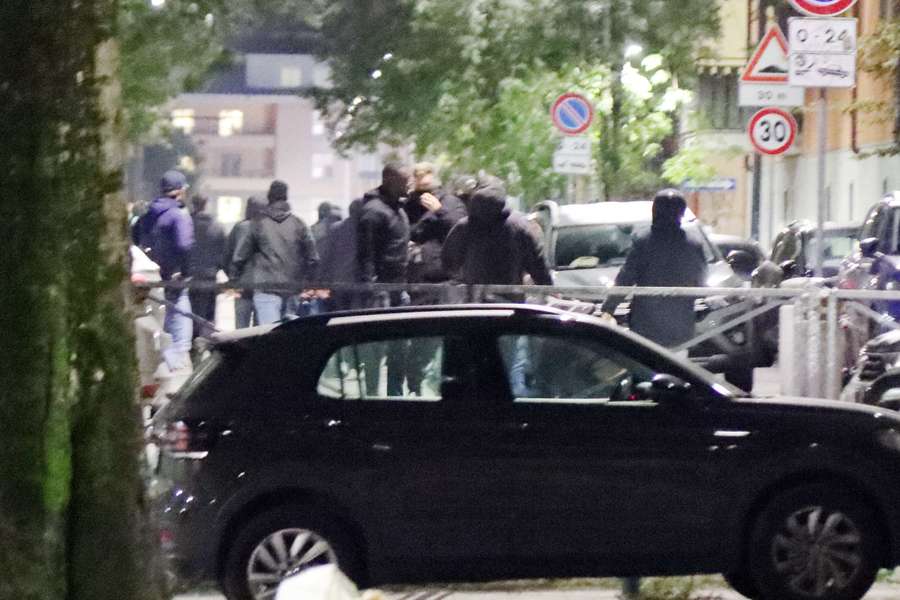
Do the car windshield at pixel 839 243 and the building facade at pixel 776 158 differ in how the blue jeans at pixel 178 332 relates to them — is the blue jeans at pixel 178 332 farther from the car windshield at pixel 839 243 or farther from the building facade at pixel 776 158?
the building facade at pixel 776 158

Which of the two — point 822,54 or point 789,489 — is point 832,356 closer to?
point 822,54

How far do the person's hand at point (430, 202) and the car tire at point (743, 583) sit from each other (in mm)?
6475

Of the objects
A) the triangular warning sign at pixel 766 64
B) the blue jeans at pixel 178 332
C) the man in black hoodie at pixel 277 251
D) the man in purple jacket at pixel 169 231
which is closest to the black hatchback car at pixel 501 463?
the blue jeans at pixel 178 332

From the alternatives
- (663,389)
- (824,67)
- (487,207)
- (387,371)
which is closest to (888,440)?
(663,389)

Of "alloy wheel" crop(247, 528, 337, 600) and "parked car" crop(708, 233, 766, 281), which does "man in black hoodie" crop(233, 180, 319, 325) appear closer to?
"parked car" crop(708, 233, 766, 281)

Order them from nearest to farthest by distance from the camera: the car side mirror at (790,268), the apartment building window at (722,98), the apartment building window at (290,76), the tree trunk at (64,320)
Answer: the tree trunk at (64,320), the car side mirror at (790,268), the apartment building window at (722,98), the apartment building window at (290,76)

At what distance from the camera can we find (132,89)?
44250mm

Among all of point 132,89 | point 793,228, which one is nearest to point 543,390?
point 793,228

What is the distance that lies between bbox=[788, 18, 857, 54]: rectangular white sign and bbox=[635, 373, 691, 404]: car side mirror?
20.4ft

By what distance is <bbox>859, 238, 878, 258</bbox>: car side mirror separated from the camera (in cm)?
2048

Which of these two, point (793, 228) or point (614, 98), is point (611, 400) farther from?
point (614, 98)

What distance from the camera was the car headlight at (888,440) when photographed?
919 cm

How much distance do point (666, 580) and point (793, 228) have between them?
58.3ft

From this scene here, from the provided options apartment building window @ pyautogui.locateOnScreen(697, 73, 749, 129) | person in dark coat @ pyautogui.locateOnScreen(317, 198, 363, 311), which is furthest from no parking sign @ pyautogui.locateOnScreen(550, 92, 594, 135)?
apartment building window @ pyautogui.locateOnScreen(697, 73, 749, 129)
